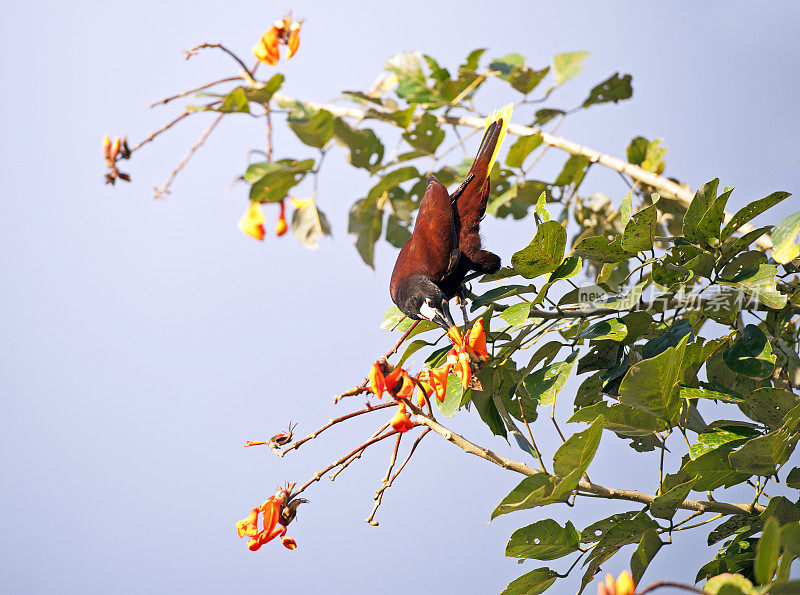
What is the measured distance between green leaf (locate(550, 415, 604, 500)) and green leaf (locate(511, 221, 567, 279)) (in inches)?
8.1

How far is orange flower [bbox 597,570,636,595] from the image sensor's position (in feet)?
1.20

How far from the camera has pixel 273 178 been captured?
1.14m

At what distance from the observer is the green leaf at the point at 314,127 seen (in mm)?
1160

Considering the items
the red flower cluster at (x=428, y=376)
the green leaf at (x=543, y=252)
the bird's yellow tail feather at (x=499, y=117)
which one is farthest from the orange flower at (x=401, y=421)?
the bird's yellow tail feather at (x=499, y=117)

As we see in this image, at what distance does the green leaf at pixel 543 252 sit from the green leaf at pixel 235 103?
1.98 ft

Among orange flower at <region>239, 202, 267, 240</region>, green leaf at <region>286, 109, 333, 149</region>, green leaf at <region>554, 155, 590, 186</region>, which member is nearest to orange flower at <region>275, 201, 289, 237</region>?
orange flower at <region>239, 202, 267, 240</region>

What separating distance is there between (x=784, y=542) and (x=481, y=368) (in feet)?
1.13

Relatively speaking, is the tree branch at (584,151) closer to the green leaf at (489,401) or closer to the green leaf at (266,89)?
the green leaf at (266,89)

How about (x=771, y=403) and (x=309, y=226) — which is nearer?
(x=771, y=403)

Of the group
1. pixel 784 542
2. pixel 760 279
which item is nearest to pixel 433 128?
pixel 760 279

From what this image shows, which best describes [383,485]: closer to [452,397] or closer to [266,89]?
[452,397]

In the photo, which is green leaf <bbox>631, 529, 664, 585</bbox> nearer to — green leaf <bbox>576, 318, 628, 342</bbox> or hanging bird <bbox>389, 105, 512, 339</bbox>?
green leaf <bbox>576, 318, 628, 342</bbox>

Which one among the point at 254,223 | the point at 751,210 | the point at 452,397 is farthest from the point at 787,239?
the point at 254,223

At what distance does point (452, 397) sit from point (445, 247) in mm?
280
